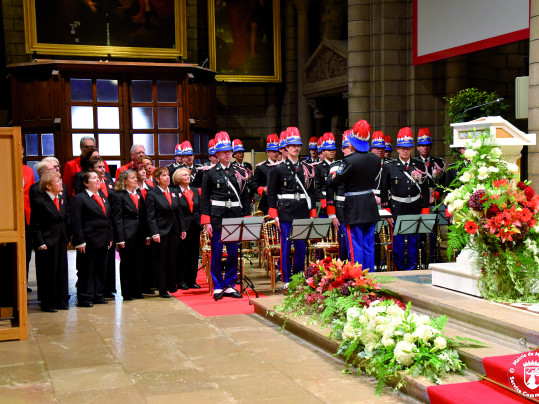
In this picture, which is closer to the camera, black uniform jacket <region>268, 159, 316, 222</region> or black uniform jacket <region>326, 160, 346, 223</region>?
black uniform jacket <region>326, 160, 346, 223</region>

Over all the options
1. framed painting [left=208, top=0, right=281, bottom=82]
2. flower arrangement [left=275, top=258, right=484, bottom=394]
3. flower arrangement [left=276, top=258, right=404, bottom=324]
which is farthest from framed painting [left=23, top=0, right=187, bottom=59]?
flower arrangement [left=275, top=258, right=484, bottom=394]

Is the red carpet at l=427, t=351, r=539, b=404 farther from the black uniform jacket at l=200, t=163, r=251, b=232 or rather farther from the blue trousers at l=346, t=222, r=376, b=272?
the black uniform jacket at l=200, t=163, r=251, b=232

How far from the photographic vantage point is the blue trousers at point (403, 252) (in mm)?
9508

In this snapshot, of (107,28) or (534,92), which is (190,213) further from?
(107,28)

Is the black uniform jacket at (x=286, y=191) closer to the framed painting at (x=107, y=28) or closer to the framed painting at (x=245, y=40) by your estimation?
the framed painting at (x=107, y=28)

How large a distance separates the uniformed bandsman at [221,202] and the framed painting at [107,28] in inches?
381

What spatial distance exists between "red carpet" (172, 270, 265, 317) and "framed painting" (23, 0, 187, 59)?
958cm

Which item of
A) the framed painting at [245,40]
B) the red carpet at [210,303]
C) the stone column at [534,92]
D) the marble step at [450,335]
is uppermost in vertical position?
the framed painting at [245,40]

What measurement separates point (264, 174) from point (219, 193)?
254 cm

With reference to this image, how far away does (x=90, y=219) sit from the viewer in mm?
8109

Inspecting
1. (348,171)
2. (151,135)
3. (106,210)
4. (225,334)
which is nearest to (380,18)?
(151,135)

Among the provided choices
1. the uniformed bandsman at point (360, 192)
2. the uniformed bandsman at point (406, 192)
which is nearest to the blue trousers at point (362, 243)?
the uniformed bandsman at point (360, 192)

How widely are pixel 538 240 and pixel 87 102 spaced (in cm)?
1137

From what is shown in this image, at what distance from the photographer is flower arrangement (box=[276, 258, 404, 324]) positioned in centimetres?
624
